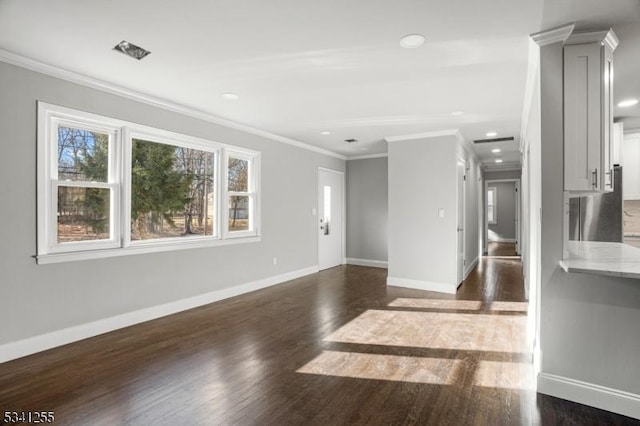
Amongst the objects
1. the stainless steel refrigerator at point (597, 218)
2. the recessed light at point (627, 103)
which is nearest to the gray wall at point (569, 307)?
the stainless steel refrigerator at point (597, 218)

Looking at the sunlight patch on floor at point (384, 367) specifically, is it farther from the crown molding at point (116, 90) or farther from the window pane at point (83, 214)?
the crown molding at point (116, 90)

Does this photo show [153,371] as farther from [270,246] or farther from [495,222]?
[495,222]

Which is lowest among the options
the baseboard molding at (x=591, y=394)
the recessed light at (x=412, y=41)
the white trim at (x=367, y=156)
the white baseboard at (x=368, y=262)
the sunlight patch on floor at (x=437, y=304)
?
the sunlight patch on floor at (x=437, y=304)

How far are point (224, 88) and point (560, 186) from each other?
3.06 meters

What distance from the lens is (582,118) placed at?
7.36 ft

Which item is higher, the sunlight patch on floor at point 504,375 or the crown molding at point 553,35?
the crown molding at point 553,35

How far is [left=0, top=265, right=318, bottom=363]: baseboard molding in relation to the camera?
2.89 meters

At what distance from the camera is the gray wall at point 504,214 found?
12.6 metres

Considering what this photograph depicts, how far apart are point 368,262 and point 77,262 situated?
550 cm

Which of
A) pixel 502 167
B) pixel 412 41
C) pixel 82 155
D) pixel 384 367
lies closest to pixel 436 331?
pixel 384 367

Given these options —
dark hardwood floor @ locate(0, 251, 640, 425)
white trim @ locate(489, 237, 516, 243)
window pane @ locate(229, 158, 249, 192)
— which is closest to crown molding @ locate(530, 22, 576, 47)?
dark hardwood floor @ locate(0, 251, 640, 425)

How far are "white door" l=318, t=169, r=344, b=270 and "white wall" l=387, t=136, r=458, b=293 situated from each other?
5.72ft

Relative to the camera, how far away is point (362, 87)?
11.2 feet

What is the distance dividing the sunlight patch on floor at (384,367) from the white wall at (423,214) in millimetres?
2536
